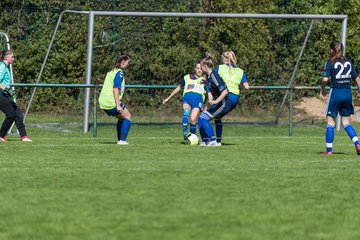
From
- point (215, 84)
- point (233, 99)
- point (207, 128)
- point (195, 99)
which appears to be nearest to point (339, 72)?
point (215, 84)

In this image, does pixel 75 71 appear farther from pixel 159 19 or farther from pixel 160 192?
pixel 160 192

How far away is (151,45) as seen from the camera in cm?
2511

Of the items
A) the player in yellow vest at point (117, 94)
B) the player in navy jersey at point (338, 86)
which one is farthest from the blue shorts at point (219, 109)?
the player in navy jersey at point (338, 86)

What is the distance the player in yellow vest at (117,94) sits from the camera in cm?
1781

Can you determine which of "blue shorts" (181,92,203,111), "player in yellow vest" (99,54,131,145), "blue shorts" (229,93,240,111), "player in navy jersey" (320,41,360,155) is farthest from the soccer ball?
"player in navy jersey" (320,41,360,155)

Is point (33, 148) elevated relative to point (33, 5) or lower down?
lower down

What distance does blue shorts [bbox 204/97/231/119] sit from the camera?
18188mm

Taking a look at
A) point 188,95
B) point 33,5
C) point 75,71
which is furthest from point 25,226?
point 33,5

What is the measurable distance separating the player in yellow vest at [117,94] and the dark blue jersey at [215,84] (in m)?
1.42

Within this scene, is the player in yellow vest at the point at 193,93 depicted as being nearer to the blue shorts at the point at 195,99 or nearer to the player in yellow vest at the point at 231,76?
the blue shorts at the point at 195,99

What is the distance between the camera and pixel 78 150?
16.4 m

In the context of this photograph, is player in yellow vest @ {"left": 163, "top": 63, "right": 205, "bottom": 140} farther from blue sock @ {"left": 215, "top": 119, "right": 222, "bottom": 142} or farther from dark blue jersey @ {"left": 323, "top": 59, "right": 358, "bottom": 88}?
dark blue jersey @ {"left": 323, "top": 59, "right": 358, "bottom": 88}

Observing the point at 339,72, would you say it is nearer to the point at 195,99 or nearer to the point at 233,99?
the point at 233,99

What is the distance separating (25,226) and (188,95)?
42.6ft
